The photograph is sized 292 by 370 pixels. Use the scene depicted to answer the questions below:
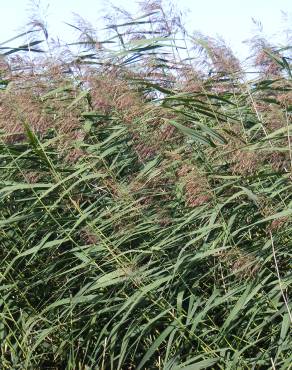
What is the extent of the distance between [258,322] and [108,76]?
1.59 metres

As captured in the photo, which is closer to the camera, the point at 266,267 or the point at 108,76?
the point at 266,267

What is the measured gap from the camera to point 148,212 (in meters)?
4.81

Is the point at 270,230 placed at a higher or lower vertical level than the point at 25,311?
higher

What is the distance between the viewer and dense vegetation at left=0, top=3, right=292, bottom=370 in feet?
14.6

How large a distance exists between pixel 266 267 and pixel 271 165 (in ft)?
1.67

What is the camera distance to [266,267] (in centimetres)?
438

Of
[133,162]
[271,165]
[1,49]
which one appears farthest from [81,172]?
[1,49]

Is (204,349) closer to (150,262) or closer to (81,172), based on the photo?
(150,262)

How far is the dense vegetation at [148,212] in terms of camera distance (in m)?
4.45

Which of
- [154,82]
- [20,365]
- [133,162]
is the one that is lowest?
[20,365]

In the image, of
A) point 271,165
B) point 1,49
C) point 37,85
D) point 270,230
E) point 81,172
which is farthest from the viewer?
point 1,49

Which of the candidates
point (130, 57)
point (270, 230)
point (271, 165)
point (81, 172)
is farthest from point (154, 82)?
point (270, 230)

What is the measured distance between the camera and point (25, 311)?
521 centimetres

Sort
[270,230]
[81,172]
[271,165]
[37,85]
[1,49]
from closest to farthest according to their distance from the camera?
[270,230]
[271,165]
[81,172]
[37,85]
[1,49]
